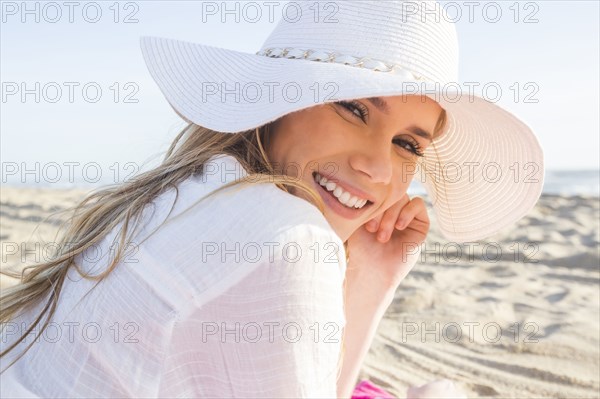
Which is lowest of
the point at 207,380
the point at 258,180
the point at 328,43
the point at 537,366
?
the point at 537,366

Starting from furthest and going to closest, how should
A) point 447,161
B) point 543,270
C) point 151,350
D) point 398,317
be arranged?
point 543,270, point 398,317, point 447,161, point 151,350

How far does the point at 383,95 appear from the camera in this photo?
1.47m

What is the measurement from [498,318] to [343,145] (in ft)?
8.34

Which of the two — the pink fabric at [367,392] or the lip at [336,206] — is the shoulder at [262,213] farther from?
the pink fabric at [367,392]

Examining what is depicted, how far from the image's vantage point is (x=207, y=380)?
51.1 inches

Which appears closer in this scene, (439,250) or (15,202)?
(439,250)

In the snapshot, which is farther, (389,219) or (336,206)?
(389,219)

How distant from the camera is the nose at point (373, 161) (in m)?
1.72

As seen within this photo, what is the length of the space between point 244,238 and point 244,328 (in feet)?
0.56

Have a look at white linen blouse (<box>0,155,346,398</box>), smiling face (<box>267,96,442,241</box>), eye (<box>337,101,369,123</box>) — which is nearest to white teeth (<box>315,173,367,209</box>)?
smiling face (<box>267,96,442,241</box>)

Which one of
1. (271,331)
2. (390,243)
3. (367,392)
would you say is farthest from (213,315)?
(367,392)

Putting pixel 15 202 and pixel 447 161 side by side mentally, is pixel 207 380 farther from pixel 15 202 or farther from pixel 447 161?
pixel 15 202

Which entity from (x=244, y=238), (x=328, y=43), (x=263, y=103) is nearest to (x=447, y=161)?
(x=328, y=43)

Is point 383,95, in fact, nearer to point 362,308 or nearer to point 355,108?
point 355,108
